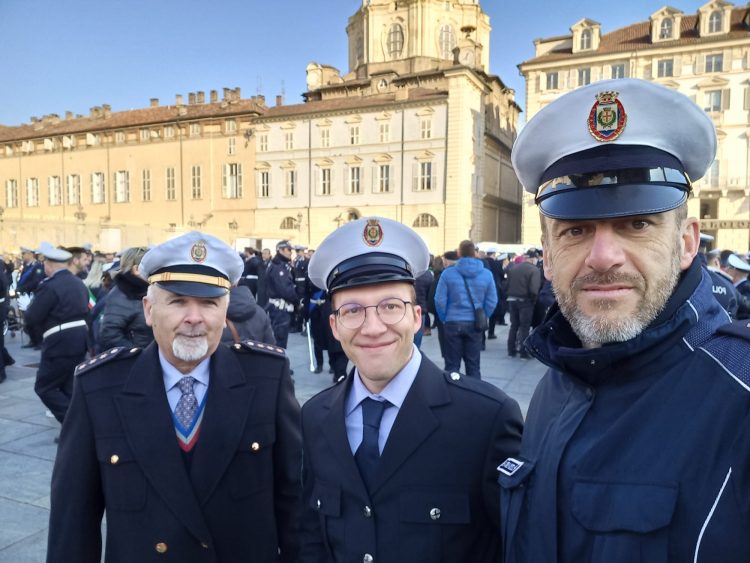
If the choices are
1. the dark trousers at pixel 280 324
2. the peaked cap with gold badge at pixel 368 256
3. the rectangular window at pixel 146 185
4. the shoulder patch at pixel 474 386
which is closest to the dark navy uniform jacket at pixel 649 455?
the shoulder patch at pixel 474 386

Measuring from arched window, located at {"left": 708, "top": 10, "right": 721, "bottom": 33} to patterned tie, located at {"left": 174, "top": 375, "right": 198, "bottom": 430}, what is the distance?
147 ft

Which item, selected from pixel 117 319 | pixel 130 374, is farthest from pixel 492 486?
pixel 117 319

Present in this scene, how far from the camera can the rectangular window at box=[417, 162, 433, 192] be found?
34.6 metres

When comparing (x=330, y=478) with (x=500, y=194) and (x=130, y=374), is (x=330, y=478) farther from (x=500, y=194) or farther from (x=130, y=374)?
(x=500, y=194)

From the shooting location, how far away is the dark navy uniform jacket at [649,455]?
1.02m

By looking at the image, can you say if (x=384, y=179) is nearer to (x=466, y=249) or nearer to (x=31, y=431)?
(x=466, y=249)

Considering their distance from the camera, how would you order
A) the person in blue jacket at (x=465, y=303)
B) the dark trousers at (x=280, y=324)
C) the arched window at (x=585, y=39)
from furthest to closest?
the arched window at (x=585, y=39) < the dark trousers at (x=280, y=324) < the person in blue jacket at (x=465, y=303)

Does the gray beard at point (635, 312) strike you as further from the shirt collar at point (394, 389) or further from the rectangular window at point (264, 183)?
the rectangular window at point (264, 183)

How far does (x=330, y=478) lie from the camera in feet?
5.81

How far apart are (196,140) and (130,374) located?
42.9 m

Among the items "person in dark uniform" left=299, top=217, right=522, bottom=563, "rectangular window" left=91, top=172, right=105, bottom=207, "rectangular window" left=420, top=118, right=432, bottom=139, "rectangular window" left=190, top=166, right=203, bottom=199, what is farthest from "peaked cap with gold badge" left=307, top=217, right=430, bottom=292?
"rectangular window" left=91, top=172, right=105, bottom=207

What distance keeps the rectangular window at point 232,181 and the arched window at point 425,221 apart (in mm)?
14939

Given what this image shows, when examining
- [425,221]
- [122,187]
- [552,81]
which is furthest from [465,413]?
[122,187]

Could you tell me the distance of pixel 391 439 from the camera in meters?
1.73
